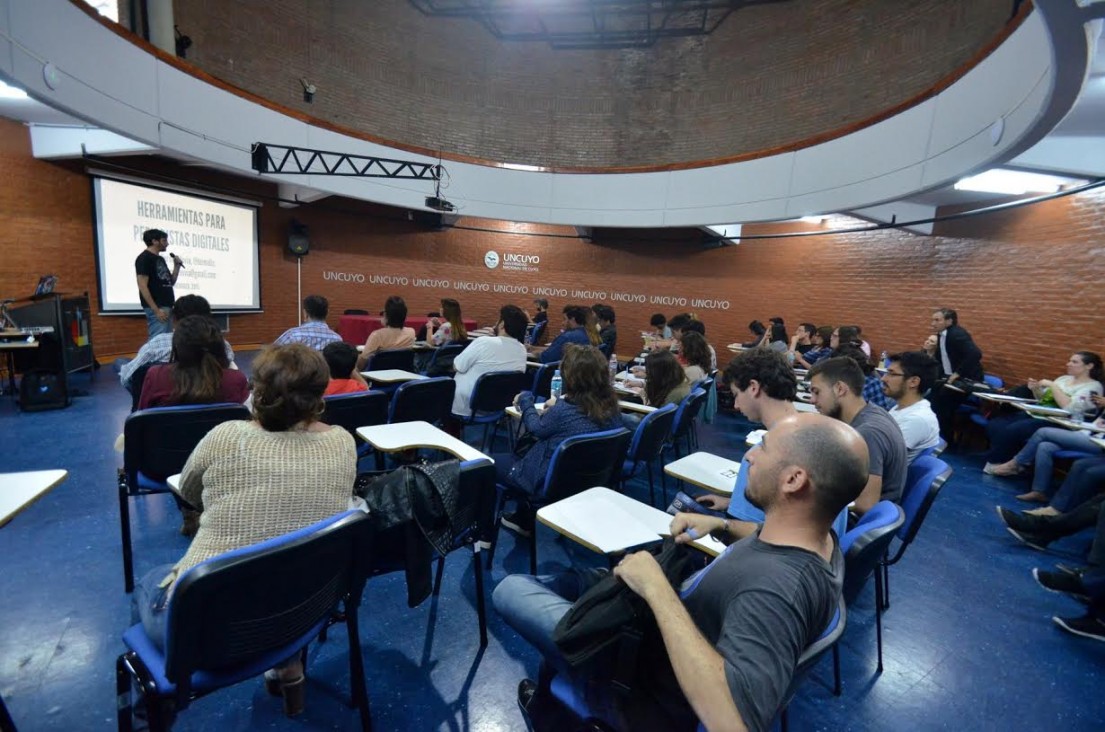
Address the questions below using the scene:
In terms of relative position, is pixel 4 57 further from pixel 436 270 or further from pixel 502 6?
pixel 502 6

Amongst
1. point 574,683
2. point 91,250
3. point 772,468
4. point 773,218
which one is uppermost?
point 773,218

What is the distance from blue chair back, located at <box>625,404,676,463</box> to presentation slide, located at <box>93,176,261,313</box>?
7.12 metres

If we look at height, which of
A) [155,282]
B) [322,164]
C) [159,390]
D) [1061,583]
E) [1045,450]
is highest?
[322,164]

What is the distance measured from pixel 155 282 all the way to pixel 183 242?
3.00 metres

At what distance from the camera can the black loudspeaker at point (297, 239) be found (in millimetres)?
9055

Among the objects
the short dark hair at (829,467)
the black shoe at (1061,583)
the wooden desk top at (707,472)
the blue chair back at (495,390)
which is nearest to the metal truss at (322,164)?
the blue chair back at (495,390)

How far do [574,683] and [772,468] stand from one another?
754mm

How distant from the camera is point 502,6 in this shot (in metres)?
Result: 9.84

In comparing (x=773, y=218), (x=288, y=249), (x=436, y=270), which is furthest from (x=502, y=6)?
(x=773, y=218)

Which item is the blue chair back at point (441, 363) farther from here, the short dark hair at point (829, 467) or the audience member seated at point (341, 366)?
the short dark hair at point (829, 467)

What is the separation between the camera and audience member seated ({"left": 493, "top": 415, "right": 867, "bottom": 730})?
33.5 inches

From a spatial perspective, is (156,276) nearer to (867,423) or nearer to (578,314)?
(578,314)

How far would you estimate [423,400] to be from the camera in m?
3.45

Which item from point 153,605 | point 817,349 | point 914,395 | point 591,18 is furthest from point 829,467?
point 591,18
